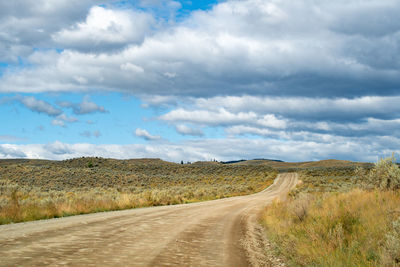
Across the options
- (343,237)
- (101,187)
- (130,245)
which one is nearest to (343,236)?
(343,237)

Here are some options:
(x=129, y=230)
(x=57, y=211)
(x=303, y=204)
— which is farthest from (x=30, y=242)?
(x=303, y=204)

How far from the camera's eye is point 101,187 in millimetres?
50812

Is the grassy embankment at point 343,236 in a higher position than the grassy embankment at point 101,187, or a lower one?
higher

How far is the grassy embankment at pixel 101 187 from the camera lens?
61.3 ft

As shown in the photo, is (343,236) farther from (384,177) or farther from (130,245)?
(384,177)

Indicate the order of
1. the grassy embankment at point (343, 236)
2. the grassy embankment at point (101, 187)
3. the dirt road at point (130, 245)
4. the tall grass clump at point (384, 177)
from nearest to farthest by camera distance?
the grassy embankment at point (343, 236)
the dirt road at point (130, 245)
the tall grass clump at point (384, 177)
the grassy embankment at point (101, 187)

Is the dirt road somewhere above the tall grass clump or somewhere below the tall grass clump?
below

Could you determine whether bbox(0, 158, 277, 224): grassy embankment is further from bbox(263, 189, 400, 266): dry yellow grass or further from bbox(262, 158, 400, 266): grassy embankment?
bbox(263, 189, 400, 266): dry yellow grass

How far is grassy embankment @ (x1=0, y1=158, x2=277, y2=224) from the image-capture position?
18.7 meters

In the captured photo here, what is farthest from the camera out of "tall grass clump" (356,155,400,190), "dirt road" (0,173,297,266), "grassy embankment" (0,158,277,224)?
"grassy embankment" (0,158,277,224)

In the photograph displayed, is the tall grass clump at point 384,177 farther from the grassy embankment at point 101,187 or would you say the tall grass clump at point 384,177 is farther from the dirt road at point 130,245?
the grassy embankment at point 101,187

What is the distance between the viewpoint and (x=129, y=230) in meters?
11.8

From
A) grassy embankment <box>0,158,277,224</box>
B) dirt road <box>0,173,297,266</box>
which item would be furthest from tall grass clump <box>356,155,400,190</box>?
grassy embankment <box>0,158,277,224</box>

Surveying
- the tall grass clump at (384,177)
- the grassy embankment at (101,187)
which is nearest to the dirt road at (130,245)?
the grassy embankment at (101,187)
